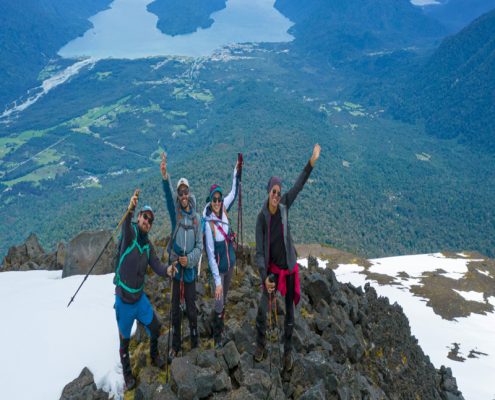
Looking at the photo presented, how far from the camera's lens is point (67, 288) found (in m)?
20.2

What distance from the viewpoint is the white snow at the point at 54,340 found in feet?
41.5

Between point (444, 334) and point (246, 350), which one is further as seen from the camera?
point (444, 334)

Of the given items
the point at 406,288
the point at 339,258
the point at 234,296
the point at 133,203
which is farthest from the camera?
the point at 339,258

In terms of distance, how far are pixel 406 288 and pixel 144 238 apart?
308 ft

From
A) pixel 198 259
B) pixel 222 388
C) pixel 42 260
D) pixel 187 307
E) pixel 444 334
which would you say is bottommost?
pixel 444 334

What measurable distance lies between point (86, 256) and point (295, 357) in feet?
57.4

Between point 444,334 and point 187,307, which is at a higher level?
point 187,307

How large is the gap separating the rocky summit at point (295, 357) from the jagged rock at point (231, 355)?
3 centimetres

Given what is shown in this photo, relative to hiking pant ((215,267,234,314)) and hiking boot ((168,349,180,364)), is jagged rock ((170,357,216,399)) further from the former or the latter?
hiking pant ((215,267,234,314))

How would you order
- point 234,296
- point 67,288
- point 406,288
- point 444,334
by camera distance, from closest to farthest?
point 234,296 < point 67,288 < point 444,334 < point 406,288

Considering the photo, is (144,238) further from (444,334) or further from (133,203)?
(444,334)

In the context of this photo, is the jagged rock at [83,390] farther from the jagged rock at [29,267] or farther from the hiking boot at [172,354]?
the jagged rock at [29,267]

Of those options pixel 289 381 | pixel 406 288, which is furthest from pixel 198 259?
pixel 406 288

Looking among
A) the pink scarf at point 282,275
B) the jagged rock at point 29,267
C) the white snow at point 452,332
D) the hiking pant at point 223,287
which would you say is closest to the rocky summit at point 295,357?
the hiking pant at point 223,287
